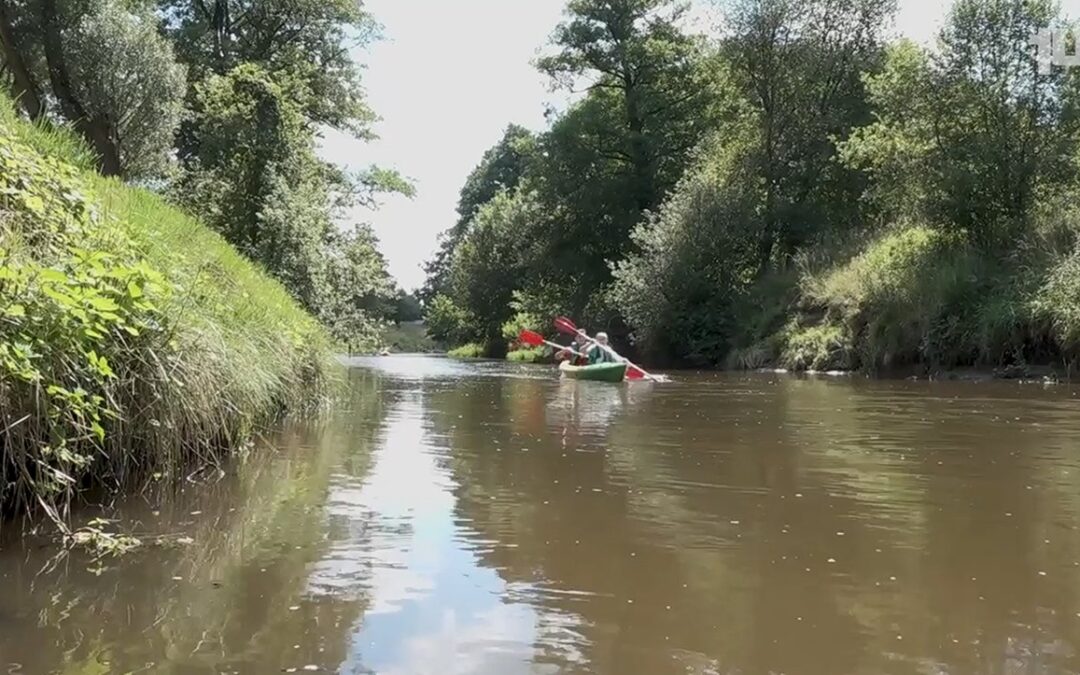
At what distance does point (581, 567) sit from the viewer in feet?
12.8

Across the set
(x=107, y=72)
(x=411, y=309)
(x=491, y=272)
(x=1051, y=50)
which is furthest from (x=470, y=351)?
(x=411, y=309)

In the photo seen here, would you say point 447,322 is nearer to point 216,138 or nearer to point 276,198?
point 216,138

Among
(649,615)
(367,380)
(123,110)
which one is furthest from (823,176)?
(649,615)

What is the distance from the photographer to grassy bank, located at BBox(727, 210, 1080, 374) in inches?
687

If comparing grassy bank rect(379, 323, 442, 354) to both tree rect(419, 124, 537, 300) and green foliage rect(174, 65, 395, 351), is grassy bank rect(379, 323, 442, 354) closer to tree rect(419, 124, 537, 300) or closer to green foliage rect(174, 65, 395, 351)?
tree rect(419, 124, 537, 300)

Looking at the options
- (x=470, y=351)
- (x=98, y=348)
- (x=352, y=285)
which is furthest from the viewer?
(x=470, y=351)

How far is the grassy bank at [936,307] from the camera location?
1745 cm

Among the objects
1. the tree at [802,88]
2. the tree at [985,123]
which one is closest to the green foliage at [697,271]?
the tree at [802,88]

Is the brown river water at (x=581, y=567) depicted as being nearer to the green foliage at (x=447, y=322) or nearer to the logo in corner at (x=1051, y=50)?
the logo in corner at (x=1051, y=50)

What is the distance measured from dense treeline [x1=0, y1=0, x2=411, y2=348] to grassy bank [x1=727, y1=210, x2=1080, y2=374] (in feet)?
33.3

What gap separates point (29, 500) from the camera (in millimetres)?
4262

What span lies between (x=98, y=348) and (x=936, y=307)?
1783 cm

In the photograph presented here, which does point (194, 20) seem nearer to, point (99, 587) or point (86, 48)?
point (86, 48)

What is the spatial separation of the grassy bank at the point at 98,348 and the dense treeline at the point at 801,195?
607 inches
